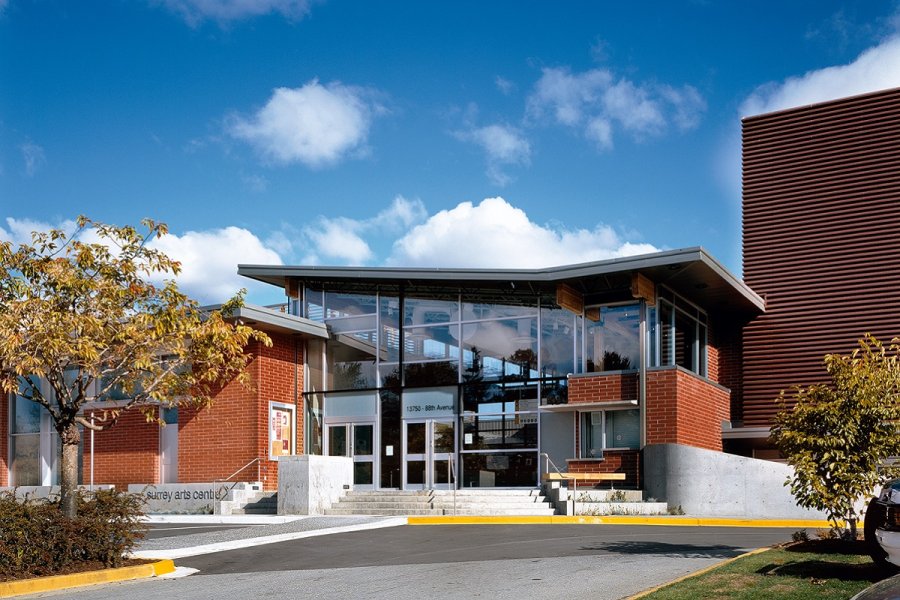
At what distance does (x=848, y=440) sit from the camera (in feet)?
41.4

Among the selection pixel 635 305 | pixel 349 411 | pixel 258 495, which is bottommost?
pixel 258 495

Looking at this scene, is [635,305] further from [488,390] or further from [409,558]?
[409,558]

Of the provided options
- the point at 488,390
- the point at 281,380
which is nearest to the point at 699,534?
the point at 488,390

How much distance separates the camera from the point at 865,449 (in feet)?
41.5

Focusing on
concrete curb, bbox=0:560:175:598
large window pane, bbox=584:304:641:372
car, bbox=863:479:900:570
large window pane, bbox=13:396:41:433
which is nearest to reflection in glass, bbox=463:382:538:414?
large window pane, bbox=584:304:641:372

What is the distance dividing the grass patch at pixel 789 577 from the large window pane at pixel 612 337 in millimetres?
11944

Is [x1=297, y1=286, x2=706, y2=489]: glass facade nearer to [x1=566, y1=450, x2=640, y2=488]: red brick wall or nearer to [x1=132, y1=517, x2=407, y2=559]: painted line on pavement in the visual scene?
[x1=566, y1=450, x2=640, y2=488]: red brick wall

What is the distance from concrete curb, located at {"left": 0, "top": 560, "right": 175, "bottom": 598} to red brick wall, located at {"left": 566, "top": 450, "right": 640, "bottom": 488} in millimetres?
12797

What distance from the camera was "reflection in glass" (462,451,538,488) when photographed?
82.9ft

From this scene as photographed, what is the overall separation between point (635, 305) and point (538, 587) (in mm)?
14341

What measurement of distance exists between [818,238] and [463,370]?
1012cm

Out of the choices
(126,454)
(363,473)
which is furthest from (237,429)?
(126,454)

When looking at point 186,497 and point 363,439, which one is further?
point 363,439

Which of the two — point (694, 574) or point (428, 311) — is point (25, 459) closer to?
point (428, 311)
